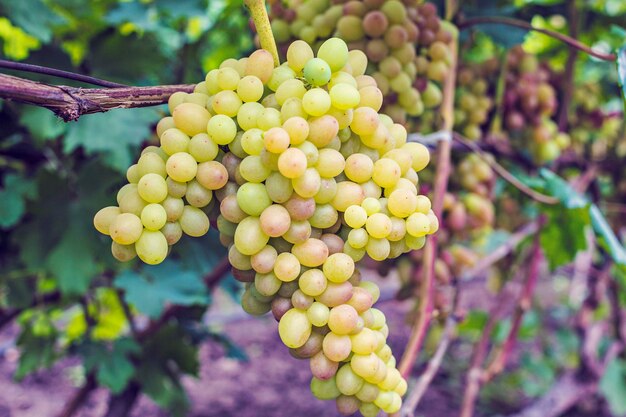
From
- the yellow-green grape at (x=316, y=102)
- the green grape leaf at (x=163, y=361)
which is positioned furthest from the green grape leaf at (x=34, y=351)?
the yellow-green grape at (x=316, y=102)

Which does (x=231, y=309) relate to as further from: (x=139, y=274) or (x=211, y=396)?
(x=139, y=274)

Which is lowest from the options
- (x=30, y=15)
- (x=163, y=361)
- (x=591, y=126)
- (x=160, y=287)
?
(x=163, y=361)

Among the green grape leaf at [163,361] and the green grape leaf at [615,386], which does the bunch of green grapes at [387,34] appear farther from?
the green grape leaf at [615,386]

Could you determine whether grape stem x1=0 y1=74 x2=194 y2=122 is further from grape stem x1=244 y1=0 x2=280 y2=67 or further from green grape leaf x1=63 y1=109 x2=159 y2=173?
green grape leaf x1=63 y1=109 x2=159 y2=173


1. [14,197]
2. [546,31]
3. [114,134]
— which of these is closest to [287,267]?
[546,31]

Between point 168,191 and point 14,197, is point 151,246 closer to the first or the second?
point 168,191

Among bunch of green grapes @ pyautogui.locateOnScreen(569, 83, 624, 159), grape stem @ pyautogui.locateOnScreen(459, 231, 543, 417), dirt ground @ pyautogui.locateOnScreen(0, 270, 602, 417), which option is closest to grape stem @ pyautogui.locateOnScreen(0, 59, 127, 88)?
grape stem @ pyautogui.locateOnScreen(459, 231, 543, 417)

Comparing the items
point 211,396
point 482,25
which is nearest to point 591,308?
point 482,25
